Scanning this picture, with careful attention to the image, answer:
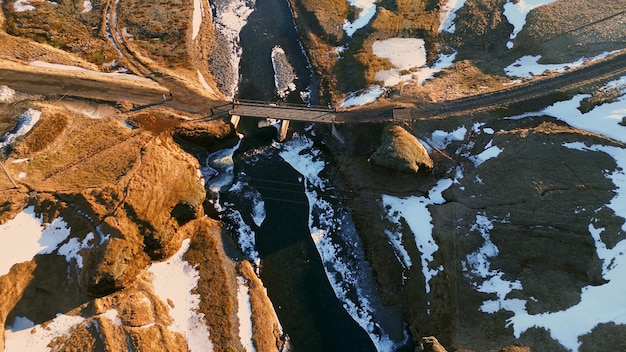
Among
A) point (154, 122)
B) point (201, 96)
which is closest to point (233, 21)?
point (201, 96)

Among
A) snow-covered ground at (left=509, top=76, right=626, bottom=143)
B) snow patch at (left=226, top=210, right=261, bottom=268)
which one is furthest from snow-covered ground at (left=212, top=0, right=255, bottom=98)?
snow-covered ground at (left=509, top=76, right=626, bottom=143)

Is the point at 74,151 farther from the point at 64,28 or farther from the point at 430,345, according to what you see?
the point at 430,345

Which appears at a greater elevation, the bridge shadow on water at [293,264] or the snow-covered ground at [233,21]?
the snow-covered ground at [233,21]

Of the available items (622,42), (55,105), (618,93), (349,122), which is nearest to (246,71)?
(349,122)

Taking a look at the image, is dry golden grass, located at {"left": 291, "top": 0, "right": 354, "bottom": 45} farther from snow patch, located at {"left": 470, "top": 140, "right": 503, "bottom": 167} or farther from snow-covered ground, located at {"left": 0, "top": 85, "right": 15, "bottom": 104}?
snow-covered ground, located at {"left": 0, "top": 85, "right": 15, "bottom": 104}

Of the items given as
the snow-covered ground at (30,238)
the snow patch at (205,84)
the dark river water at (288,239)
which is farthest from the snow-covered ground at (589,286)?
the snow-covered ground at (30,238)

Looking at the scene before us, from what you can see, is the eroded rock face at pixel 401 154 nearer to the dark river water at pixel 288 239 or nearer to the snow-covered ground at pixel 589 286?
the snow-covered ground at pixel 589 286
